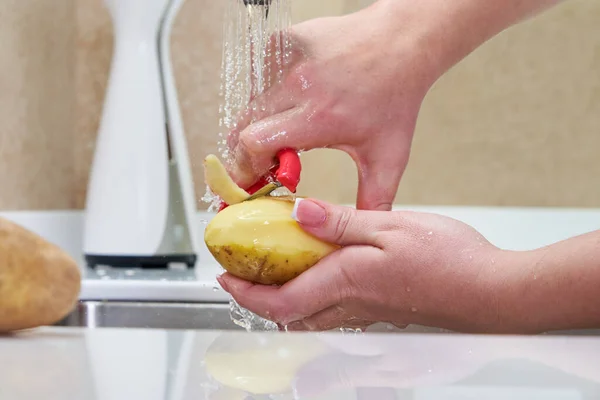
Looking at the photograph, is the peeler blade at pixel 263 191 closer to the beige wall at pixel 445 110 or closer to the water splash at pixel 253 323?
the water splash at pixel 253 323

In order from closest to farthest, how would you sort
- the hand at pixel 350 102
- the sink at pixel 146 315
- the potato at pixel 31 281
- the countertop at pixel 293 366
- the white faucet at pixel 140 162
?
1. the countertop at pixel 293 366
2. the potato at pixel 31 281
3. the hand at pixel 350 102
4. the sink at pixel 146 315
5. the white faucet at pixel 140 162

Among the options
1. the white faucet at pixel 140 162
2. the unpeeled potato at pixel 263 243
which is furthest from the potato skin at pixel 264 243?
the white faucet at pixel 140 162

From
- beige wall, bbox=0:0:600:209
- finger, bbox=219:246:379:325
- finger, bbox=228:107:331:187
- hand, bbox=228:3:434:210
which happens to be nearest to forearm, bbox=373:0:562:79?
hand, bbox=228:3:434:210

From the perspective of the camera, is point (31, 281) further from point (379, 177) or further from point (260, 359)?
point (379, 177)

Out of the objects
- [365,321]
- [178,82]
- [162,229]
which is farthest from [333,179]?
[365,321]

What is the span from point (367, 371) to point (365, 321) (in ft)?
0.95

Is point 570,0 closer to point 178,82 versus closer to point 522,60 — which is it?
point 522,60

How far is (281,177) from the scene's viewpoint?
21.5 inches

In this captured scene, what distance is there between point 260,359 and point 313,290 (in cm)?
22

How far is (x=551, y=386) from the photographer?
23 centimetres

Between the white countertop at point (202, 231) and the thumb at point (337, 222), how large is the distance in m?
0.27

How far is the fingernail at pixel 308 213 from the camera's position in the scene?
1.61ft

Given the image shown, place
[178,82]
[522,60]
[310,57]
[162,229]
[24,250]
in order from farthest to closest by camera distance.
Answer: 1. [522,60]
2. [178,82]
3. [162,229]
4. [310,57]
5. [24,250]

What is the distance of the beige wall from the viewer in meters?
1.11
